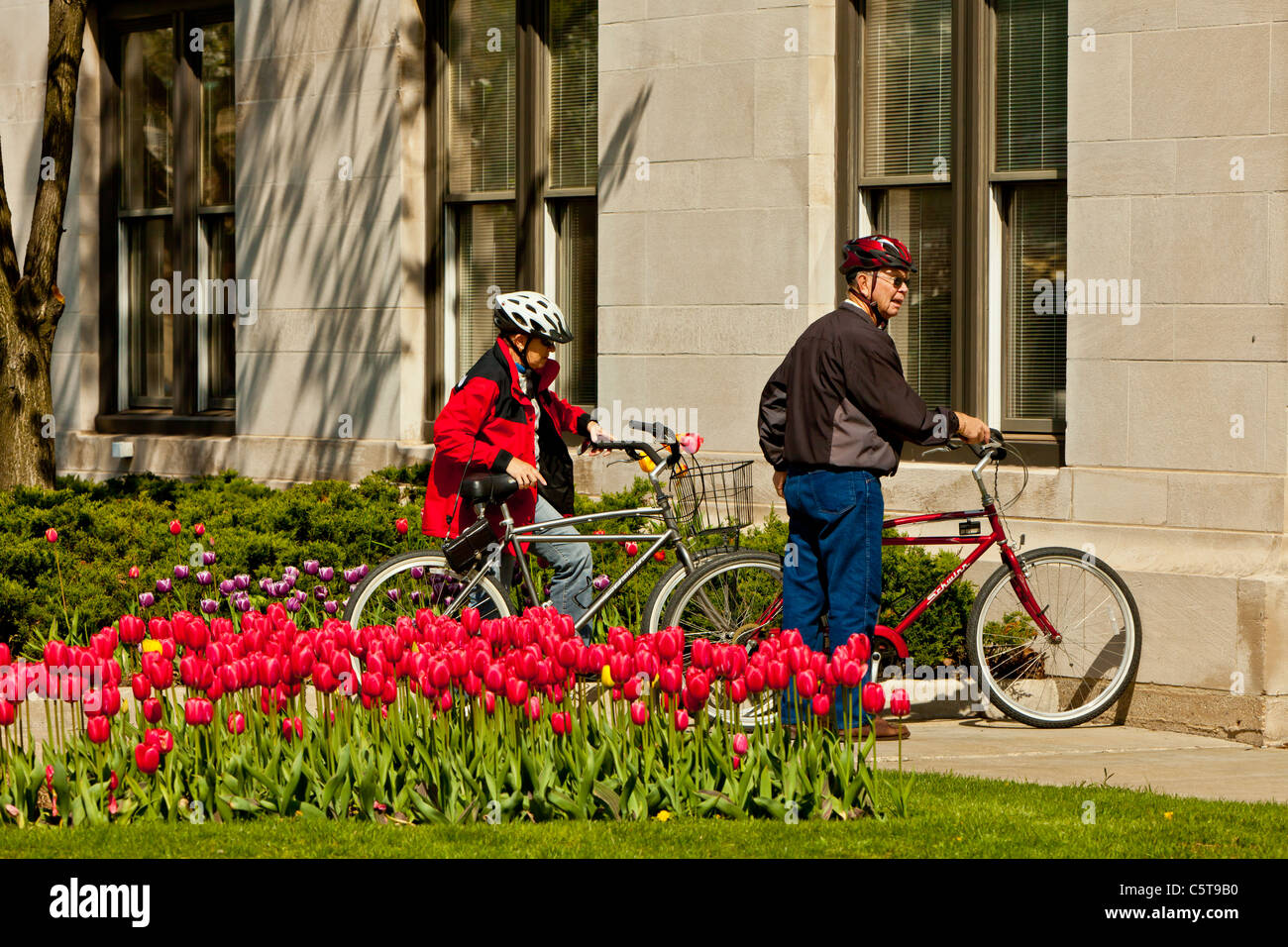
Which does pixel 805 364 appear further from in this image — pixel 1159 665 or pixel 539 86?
pixel 539 86

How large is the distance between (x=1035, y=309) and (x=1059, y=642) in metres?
2.13

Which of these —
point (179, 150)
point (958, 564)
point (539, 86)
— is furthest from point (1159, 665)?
point (179, 150)

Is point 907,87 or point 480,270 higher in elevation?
point 907,87

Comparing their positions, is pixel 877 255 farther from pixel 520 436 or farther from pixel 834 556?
pixel 520 436

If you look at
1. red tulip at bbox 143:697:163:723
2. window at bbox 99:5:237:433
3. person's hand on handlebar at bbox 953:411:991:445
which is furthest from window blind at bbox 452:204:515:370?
red tulip at bbox 143:697:163:723

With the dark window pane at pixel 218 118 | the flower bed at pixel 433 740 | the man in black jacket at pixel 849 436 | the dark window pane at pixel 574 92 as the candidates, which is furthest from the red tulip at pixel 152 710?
the dark window pane at pixel 218 118

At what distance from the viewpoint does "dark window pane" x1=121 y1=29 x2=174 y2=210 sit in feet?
46.4

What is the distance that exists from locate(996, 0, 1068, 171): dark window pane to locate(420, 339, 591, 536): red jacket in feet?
10.4

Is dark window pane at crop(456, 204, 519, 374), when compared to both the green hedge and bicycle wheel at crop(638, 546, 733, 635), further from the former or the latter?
bicycle wheel at crop(638, 546, 733, 635)

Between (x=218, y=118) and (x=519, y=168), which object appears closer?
(x=519, y=168)

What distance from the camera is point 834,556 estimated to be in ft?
24.3

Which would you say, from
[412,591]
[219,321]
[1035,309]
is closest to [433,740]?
[412,591]

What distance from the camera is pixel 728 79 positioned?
10.4 metres

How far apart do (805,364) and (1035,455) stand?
259cm
